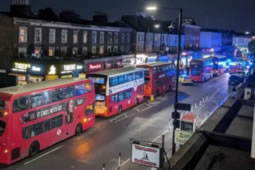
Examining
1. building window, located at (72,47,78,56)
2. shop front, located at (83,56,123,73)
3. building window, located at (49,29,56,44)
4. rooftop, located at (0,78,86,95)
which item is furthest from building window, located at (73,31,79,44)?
rooftop, located at (0,78,86,95)

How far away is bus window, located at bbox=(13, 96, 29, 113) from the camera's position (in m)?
16.4

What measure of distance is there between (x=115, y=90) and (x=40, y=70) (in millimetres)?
7478

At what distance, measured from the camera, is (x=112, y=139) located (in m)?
21.7

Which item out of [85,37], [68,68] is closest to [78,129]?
[68,68]

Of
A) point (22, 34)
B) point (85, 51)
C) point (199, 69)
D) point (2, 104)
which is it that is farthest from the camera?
point (199, 69)

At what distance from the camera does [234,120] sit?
18.6 meters

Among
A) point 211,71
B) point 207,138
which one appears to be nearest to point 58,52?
point 207,138

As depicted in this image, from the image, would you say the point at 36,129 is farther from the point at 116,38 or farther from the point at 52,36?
the point at 116,38

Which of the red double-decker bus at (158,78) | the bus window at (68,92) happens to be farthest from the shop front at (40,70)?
the bus window at (68,92)

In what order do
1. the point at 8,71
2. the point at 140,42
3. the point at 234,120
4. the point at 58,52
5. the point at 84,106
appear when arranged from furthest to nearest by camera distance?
the point at 140,42
the point at 58,52
the point at 8,71
the point at 84,106
the point at 234,120

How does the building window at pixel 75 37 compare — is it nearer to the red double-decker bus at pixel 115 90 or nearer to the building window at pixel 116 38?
the building window at pixel 116 38

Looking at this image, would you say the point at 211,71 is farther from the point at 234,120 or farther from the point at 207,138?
the point at 207,138

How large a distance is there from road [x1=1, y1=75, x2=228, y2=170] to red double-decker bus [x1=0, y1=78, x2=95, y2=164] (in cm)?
66

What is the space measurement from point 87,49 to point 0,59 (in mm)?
11604
